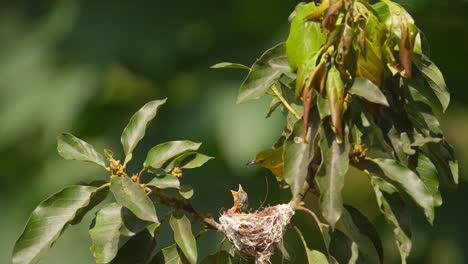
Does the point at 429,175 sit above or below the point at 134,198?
below

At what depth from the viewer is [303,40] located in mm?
1037

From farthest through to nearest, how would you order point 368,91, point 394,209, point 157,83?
1. point 157,83
2. point 394,209
3. point 368,91

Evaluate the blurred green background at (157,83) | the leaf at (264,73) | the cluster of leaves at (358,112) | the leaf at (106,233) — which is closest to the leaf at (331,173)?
the cluster of leaves at (358,112)

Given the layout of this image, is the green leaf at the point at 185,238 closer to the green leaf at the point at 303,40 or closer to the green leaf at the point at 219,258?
the green leaf at the point at 219,258

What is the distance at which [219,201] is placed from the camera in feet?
8.99

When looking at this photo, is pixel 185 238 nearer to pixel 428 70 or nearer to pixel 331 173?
pixel 331 173

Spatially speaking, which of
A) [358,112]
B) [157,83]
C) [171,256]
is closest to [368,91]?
[358,112]

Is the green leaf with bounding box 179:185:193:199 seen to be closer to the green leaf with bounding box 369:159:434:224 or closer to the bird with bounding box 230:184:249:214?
the bird with bounding box 230:184:249:214

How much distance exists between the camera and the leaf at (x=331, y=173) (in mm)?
998

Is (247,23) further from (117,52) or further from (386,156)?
(386,156)

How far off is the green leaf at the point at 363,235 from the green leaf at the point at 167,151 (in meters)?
0.19

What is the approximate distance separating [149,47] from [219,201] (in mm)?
469

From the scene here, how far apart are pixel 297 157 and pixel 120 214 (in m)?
0.20

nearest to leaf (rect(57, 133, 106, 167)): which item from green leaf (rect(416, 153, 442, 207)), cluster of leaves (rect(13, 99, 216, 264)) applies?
cluster of leaves (rect(13, 99, 216, 264))
